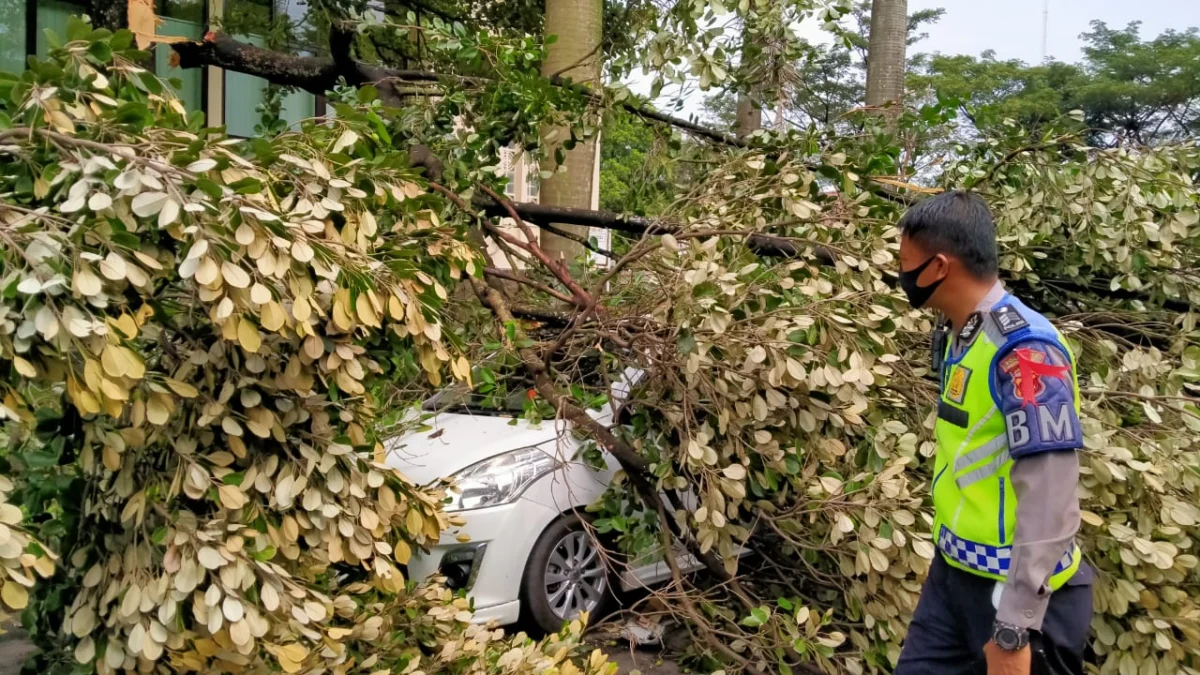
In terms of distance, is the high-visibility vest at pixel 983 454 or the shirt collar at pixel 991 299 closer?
the high-visibility vest at pixel 983 454

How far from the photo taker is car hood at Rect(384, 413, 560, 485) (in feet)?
15.5

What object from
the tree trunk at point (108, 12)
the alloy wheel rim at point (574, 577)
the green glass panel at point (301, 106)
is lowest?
the alloy wheel rim at point (574, 577)

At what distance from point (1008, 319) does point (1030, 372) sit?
18cm

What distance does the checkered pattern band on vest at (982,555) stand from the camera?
8.09 feet

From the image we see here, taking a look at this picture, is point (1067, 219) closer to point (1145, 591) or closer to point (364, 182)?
point (1145, 591)

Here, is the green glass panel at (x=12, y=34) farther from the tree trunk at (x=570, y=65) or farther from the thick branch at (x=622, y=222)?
the thick branch at (x=622, y=222)

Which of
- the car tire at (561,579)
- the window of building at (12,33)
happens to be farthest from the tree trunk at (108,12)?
the car tire at (561,579)

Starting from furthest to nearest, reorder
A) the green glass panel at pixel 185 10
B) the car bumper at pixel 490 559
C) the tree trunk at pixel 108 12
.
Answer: the green glass panel at pixel 185 10, the tree trunk at pixel 108 12, the car bumper at pixel 490 559

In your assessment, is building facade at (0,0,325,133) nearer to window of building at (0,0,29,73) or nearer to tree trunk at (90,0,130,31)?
window of building at (0,0,29,73)

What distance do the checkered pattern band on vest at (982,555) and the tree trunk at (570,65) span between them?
3.76 m

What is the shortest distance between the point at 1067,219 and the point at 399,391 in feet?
10.7

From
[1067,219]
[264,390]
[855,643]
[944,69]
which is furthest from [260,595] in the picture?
[944,69]

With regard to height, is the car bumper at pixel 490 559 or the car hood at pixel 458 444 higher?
the car hood at pixel 458 444

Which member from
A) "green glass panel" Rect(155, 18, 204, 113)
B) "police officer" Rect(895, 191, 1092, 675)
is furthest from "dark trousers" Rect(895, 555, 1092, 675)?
"green glass panel" Rect(155, 18, 204, 113)
